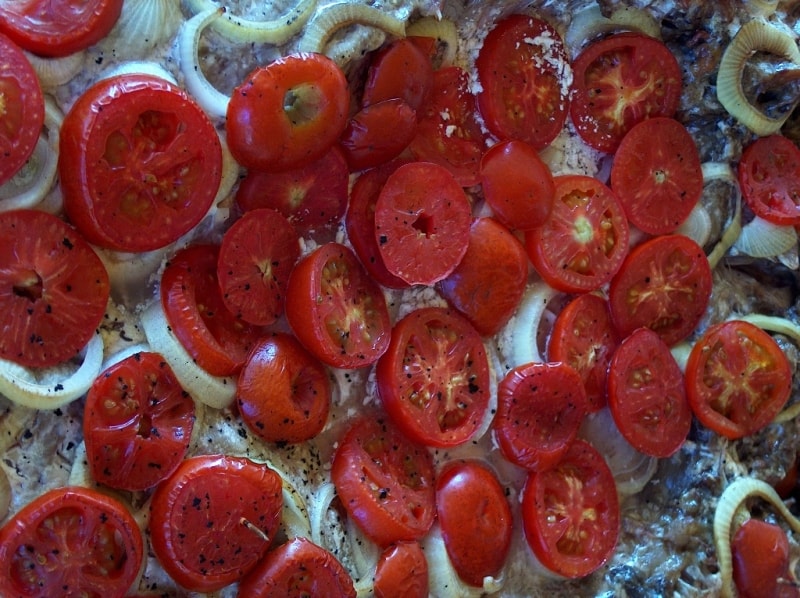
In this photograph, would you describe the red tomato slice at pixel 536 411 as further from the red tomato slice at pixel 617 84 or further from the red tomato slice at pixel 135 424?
the red tomato slice at pixel 135 424

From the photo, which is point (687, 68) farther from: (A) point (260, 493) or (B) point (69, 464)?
(B) point (69, 464)

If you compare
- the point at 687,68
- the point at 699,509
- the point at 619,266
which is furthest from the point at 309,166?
the point at 699,509

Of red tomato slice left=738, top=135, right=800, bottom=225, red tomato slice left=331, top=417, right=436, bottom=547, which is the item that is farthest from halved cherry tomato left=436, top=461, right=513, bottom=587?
red tomato slice left=738, top=135, right=800, bottom=225

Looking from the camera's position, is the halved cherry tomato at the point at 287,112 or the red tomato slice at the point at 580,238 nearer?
the halved cherry tomato at the point at 287,112

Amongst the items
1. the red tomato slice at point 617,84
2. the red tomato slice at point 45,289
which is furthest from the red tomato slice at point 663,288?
the red tomato slice at point 45,289

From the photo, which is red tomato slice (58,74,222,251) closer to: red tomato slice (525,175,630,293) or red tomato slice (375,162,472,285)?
red tomato slice (375,162,472,285)
